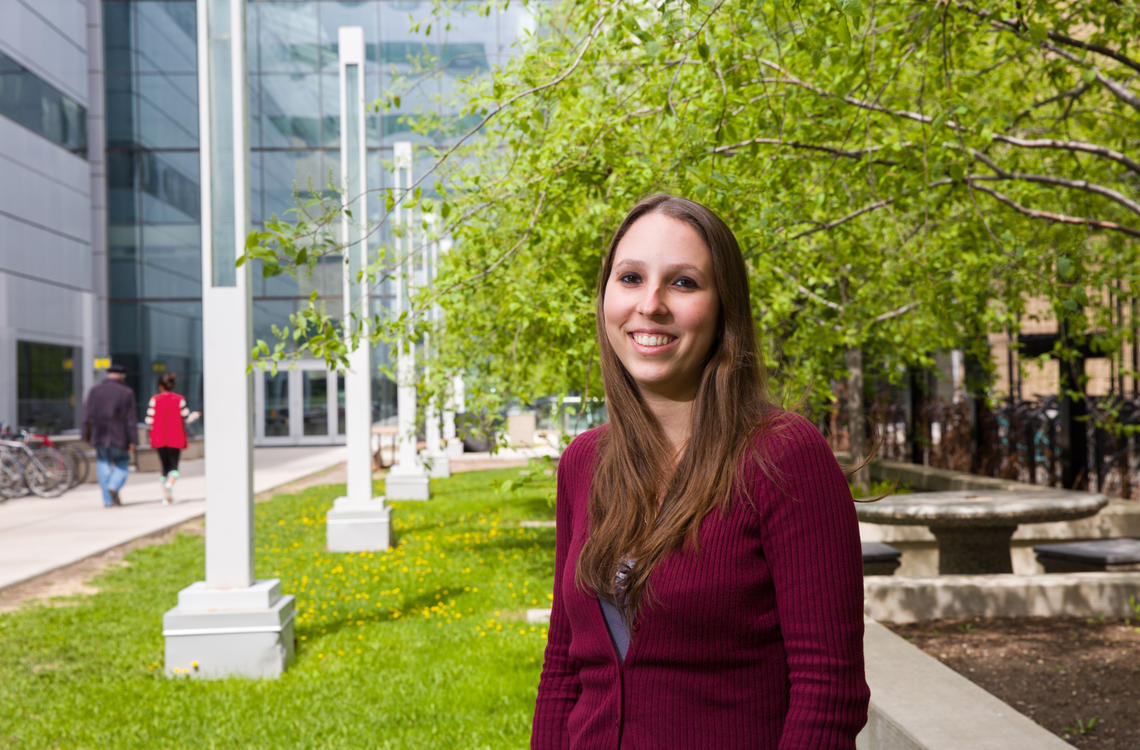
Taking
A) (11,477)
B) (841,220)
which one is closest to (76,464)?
(11,477)

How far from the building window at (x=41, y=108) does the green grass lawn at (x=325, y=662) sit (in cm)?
1819

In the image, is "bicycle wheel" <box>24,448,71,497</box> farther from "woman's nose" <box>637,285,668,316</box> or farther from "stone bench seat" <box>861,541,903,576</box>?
"woman's nose" <box>637,285,668,316</box>

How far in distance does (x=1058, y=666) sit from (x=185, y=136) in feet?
108

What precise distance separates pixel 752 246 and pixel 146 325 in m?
31.0

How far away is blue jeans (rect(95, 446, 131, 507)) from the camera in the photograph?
47.4 ft

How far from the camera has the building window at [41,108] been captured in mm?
23656

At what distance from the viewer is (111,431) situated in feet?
47.3

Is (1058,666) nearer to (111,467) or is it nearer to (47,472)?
(111,467)

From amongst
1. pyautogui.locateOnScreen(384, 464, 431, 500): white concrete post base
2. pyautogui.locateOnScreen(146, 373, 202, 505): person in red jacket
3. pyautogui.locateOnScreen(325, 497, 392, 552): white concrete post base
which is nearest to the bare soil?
pyautogui.locateOnScreen(325, 497, 392, 552): white concrete post base

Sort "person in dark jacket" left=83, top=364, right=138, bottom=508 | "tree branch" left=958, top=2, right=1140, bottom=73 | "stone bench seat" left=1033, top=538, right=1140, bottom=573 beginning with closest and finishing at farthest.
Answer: "tree branch" left=958, top=2, right=1140, bottom=73, "stone bench seat" left=1033, top=538, right=1140, bottom=573, "person in dark jacket" left=83, top=364, right=138, bottom=508

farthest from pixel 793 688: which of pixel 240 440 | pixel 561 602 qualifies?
pixel 240 440

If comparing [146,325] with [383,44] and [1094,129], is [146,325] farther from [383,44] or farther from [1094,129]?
[1094,129]

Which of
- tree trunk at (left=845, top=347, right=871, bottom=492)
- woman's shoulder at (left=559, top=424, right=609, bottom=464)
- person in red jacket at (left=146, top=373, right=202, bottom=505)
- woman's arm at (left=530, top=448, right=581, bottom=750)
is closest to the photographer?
woman's arm at (left=530, top=448, right=581, bottom=750)

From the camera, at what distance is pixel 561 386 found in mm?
6496
